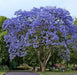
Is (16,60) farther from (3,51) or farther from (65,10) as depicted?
(65,10)

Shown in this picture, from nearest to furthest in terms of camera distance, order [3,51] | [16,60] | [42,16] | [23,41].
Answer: [42,16]
[23,41]
[3,51]
[16,60]

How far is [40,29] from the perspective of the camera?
2509 cm

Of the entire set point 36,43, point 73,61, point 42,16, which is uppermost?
point 42,16

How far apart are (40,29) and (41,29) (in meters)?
0.15

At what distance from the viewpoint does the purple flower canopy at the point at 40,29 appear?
24.2 m

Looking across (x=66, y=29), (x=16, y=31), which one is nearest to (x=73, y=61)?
(x=66, y=29)

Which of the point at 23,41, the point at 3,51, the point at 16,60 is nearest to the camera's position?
the point at 23,41

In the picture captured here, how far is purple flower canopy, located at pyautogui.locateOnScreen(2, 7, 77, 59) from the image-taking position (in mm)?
24250

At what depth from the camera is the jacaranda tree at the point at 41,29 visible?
24.3m

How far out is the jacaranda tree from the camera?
24266mm

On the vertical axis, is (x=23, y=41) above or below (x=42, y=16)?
below

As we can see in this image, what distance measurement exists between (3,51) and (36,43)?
35.9 feet

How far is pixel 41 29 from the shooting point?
2514 centimetres

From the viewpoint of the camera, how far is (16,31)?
2712cm
